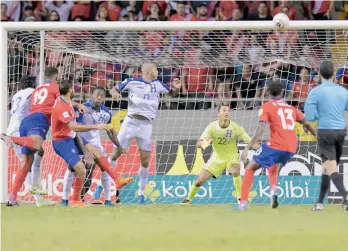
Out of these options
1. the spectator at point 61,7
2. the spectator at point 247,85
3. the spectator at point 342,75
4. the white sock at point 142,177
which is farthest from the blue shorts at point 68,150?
the spectator at point 61,7

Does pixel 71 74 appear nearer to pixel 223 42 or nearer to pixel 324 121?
pixel 223 42

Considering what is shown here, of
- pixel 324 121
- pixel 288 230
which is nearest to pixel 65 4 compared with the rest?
pixel 324 121

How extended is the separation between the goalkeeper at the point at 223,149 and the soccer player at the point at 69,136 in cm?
175

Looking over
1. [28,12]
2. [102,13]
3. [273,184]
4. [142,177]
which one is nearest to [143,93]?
[142,177]

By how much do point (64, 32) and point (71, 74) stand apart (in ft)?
4.01

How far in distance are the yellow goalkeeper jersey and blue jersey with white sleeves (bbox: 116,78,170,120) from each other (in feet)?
3.00

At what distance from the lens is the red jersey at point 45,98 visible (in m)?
12.5

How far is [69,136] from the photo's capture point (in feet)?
40.5

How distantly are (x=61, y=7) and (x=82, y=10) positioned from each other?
42 centimetres

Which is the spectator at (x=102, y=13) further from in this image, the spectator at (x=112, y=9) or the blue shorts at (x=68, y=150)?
the blue shorts at (x=68, y=150)

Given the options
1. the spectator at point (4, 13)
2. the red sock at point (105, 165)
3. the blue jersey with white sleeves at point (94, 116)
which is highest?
Result: the spectator at point (4, 13)

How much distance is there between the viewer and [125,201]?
15.1 metres

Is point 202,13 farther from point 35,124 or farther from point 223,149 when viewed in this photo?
point 35,124

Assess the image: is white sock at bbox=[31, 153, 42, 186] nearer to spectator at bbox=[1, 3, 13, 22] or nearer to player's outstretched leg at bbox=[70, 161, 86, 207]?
player's outstretched leg at bbox=[70, 161, 86, 207]
